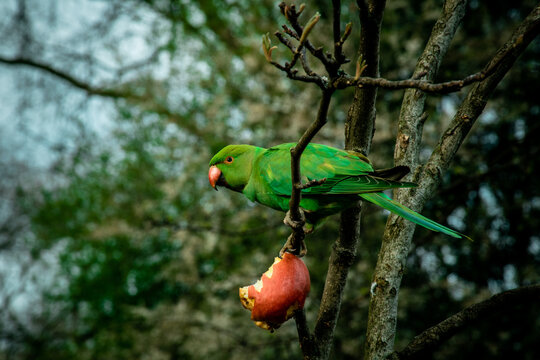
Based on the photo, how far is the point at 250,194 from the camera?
7.58ft

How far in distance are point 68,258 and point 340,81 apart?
8012 mm

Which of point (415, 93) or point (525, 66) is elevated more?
point (525, 66)

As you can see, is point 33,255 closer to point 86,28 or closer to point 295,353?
point 86,28

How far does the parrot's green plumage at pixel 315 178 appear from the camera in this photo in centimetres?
159

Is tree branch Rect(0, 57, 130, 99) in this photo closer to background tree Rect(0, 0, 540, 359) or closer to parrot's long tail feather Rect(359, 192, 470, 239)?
background tree Rect(0, 0, 540, 359)

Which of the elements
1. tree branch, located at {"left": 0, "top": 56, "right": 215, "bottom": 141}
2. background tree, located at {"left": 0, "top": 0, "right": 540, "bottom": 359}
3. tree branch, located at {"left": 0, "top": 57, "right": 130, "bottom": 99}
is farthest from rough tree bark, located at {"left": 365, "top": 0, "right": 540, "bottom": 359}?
tree branch, located at {"left": 0, "top": 57, "right": 130, "bottom": 99}

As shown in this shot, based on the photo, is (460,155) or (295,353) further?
(295,353)

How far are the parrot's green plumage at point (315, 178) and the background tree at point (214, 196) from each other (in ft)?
0.62

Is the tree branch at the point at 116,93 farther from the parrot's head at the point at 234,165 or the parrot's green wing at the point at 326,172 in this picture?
the parrot's green wing at the point at 326,172

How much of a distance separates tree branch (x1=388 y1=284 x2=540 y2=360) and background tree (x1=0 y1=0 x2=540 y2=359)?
23 centimetres

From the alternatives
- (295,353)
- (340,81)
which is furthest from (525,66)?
(295,353)

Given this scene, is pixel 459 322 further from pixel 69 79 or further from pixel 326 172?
pixel 69 79

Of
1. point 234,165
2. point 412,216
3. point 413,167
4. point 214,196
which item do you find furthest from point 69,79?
point 412,216

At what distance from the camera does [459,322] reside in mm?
1349
